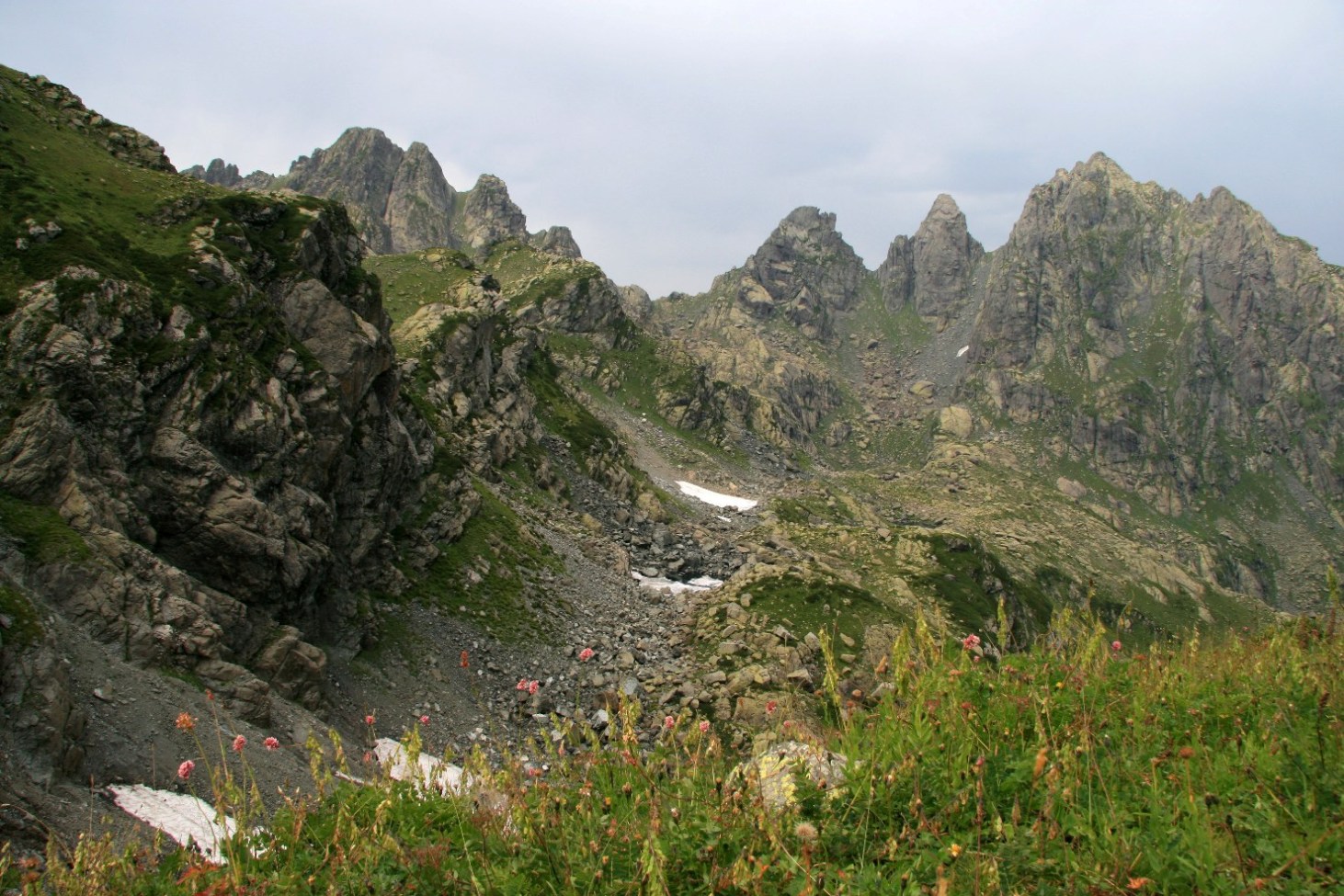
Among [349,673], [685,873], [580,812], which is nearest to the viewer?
[685,873]

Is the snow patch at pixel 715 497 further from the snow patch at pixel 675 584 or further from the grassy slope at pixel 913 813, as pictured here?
the grassy slope at pixel 913 813

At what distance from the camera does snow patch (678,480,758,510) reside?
92.1 meters

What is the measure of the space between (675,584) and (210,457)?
1320 inches

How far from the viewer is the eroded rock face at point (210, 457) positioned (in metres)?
19.3

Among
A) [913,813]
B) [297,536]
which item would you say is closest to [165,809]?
[297,536]

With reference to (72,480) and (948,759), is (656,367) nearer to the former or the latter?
(72,480)

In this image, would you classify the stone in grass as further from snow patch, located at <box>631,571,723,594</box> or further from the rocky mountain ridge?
snow patch, located at <box>631,571,723,594</box>

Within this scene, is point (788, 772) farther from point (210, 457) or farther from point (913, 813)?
point (210, 457)

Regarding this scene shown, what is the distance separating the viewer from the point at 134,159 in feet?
122

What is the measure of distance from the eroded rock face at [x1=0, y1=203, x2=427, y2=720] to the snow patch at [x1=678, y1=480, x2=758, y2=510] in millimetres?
60600

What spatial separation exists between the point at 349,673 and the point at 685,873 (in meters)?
27.6

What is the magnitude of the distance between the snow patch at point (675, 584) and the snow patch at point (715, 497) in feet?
121

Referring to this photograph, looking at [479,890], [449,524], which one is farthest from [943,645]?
[449,524]

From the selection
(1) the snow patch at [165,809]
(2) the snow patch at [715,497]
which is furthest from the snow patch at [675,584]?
(2) the snow patch at [715,497]
